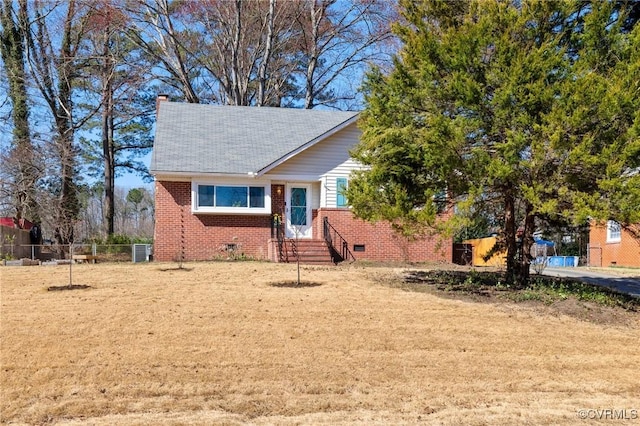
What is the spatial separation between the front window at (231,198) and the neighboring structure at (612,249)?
12.5 metres

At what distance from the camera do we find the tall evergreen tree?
8258mm

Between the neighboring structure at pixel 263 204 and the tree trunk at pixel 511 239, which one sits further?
the neighboring structure at pixel 263 204

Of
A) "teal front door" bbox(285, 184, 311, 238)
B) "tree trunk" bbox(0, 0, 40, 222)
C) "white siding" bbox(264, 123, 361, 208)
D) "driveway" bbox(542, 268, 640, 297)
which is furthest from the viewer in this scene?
"tree trunk" bbox(0, 0, 40, 222)

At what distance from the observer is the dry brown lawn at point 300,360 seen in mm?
4738

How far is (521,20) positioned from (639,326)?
535 cm

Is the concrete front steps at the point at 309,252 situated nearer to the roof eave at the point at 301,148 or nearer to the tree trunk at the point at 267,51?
the roof eave at the point at 301,148

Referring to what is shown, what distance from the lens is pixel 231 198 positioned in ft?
55.4

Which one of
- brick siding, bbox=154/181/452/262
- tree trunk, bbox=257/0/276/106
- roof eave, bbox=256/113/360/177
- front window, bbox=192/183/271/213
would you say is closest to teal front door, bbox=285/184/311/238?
brick siding, bbox=154/181/452/262

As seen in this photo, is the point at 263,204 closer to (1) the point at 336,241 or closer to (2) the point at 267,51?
(1) the point at 336,241

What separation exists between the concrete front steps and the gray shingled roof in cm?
270

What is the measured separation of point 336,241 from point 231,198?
3.70m

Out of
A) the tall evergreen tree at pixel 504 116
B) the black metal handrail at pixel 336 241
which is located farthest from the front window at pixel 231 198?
the tall evergreen tree at pixel 504 116

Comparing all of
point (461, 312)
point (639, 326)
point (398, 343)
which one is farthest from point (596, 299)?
point (398, 343)

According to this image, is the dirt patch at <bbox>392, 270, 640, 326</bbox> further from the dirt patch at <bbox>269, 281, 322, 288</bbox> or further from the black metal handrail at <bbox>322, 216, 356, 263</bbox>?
the black metal handrail at <bbox>322, 216, 356, 263</bbox>
